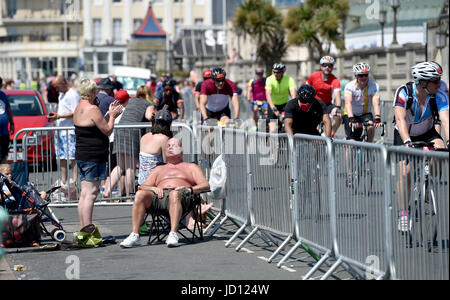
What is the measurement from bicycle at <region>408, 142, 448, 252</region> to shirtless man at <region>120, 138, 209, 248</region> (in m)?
3.73

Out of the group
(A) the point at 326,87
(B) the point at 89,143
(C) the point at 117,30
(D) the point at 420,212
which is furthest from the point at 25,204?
(C) the point at 117,30

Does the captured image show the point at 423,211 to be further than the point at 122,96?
No

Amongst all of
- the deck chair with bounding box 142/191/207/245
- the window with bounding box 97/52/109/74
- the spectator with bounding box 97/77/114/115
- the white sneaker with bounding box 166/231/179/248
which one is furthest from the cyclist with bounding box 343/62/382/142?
the window with bounding box 97/52/109/74

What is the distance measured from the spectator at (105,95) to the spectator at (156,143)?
7.22 ft

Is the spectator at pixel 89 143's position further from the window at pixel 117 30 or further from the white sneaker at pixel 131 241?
the window at pixel 117 30

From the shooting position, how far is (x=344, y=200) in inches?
308

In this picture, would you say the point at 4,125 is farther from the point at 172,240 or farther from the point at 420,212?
the point at 420,212

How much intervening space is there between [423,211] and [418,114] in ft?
11.3

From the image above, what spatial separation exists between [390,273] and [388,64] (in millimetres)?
29061

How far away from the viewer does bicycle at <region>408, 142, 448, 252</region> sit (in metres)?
6.51

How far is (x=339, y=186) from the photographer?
7.92 meters

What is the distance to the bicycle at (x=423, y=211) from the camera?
6.51 meters
